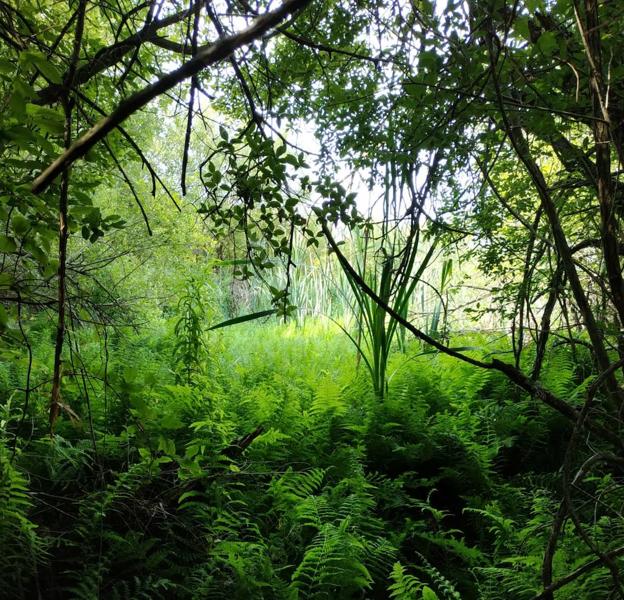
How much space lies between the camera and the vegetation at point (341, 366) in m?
1.19

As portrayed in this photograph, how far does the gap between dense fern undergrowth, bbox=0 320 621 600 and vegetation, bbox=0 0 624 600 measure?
17mm

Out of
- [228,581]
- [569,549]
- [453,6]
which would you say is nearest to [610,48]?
[453,6]

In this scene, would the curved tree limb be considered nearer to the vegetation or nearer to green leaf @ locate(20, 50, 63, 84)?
the vegetation

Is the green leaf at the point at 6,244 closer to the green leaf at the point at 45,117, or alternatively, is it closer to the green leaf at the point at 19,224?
the green leaf at the point at 19,224

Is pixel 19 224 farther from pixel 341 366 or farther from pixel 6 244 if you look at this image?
pixel 341 366

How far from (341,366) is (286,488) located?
6.03 feet

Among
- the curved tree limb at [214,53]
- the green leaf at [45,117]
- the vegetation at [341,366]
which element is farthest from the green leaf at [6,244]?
the curved tree limb at [214,53]

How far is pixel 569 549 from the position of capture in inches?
76.2

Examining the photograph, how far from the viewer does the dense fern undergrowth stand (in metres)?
1.86

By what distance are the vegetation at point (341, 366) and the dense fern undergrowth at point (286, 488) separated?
2 cm

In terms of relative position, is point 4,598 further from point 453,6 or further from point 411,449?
point 453,6

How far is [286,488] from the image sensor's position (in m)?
2.38

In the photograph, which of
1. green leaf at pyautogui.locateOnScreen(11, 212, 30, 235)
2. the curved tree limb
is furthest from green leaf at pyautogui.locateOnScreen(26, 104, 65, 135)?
the curved tree limb

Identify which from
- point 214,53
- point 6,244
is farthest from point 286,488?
point 214,53
